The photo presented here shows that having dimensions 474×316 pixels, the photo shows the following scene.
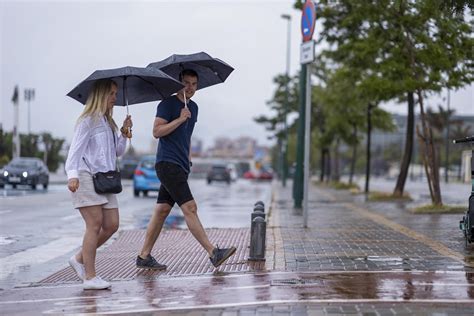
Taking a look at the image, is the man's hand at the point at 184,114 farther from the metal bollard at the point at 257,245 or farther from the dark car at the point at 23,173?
the dark car at the point at 23,173

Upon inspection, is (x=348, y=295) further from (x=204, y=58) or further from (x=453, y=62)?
(x=453, y=62)

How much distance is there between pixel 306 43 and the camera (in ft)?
41.4

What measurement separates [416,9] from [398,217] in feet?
17.4

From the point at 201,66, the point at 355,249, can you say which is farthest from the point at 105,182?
the point at 355,249

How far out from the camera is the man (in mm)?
7727

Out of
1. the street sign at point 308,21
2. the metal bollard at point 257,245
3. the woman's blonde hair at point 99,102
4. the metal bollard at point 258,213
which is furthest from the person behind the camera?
the street sign at point 308,21

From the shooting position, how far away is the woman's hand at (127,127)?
7.29 meters

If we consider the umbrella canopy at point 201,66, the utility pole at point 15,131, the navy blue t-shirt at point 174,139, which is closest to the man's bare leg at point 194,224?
the navy blue t-shirt at point 174,139

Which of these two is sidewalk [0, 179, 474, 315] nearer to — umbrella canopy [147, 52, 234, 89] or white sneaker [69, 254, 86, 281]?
white sneaker [69, 254, 86, 281]

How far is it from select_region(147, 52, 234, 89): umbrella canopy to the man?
0.50ft

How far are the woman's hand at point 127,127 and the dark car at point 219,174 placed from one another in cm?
4137

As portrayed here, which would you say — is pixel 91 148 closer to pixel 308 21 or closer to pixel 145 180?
pixel 308 21

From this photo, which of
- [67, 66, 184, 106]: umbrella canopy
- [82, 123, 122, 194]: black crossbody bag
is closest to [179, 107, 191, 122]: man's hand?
[67, 66, 184, 106]: umbrella canopy

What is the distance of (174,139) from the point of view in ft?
25.7
